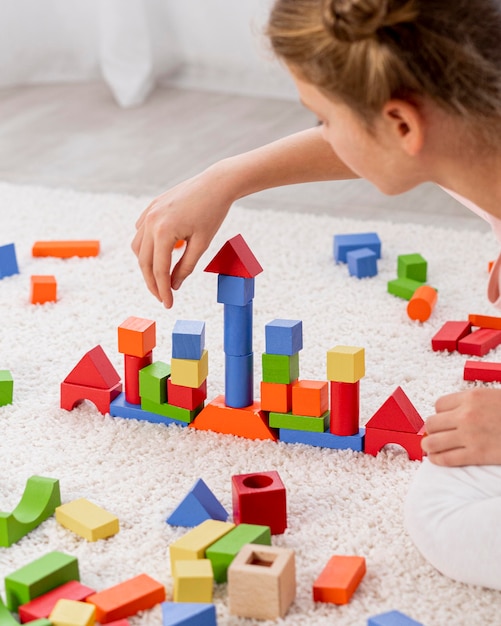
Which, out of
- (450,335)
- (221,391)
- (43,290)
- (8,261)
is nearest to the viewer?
(221,391)

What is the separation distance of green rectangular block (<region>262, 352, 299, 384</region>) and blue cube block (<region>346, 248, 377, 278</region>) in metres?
0.57

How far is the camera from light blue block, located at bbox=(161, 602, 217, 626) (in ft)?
2.86

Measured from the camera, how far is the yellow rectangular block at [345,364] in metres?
1.16

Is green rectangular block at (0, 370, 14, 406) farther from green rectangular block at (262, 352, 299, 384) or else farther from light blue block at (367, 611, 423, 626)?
light blue block at (367, 611, 423, 626)

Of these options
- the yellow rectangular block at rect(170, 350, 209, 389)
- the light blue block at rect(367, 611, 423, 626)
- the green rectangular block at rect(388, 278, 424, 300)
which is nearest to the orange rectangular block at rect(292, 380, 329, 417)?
the yellow rectangular block at rect(170, 350, 209, 389)

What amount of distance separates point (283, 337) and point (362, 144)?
1.08ft

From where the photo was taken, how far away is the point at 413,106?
865 mm

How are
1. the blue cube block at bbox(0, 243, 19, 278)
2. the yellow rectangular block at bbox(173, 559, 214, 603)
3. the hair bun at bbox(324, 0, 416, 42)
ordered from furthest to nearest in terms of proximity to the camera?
the blue cube block at bbox(0, 243, 19, 278), the yellow rectangular block at bbox(173, 559, 214, 603), the hair bun at bbox(324, 0, 416, 42)

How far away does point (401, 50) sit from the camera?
83 cm

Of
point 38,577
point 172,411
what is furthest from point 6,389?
point 38,577

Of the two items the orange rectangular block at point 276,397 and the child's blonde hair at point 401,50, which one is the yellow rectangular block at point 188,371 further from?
the child's blonde hair at point 401,50

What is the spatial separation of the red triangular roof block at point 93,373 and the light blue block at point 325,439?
0.79ft

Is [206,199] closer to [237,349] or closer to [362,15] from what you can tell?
[237,349]

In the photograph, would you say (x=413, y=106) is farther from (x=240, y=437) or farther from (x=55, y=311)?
(x=55, y=311)
